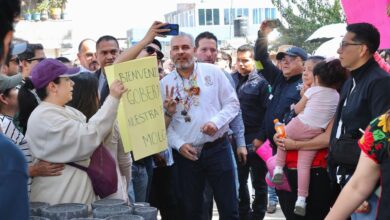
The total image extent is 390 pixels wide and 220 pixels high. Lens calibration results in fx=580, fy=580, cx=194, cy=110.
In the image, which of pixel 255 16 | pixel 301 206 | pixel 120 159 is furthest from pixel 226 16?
pixel 120 159

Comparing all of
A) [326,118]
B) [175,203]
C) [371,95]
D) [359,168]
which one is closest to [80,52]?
[175,203]

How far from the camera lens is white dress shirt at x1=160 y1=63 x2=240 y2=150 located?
521cm

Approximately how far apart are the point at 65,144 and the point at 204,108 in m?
1.95

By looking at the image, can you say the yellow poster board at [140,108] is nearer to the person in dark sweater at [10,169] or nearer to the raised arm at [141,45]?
the raised arm at [141,45]

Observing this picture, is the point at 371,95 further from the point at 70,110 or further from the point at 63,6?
the point at 63,6

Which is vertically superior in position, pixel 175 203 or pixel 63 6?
pixel 63 6

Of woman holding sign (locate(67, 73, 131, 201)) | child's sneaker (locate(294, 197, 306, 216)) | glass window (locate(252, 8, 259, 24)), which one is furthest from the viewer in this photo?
glass window (locate(252, 8, 259, 24))

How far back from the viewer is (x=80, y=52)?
7.12 m

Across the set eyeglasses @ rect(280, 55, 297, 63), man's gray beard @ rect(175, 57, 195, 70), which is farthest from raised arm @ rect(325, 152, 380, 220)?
eyeglasses @ rect(280, 55, 297, 63)

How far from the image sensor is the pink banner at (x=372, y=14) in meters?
4.61

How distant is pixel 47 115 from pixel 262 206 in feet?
12.6

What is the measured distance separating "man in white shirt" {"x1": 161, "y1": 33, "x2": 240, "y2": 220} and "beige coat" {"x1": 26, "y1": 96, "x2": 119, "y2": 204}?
1.64 metres

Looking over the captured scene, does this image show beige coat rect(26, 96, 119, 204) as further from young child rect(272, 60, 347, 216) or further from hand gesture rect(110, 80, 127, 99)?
young child rect(272, 60, 347, 216)

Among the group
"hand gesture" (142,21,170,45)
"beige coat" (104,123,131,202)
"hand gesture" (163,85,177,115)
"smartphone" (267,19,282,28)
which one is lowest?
"beige coat" (104,123,131,202)
